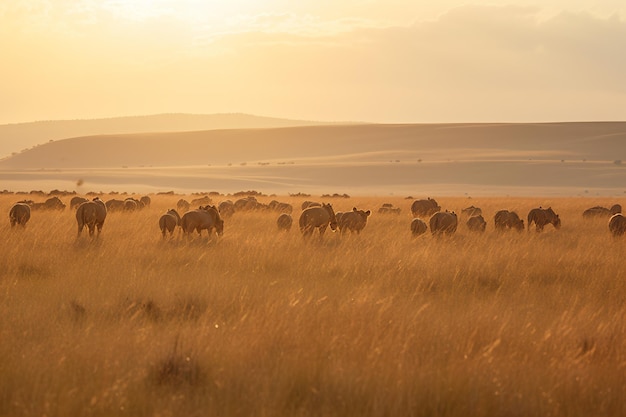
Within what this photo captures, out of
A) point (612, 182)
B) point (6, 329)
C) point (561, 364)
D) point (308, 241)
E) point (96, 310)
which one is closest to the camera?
point (561, 364)

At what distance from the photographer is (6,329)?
739 cm

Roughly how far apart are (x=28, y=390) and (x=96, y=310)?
2.78m

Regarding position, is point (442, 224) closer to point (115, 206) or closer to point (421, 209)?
point (421, 209)

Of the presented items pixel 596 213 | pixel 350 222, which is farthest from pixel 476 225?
pixel 596 213

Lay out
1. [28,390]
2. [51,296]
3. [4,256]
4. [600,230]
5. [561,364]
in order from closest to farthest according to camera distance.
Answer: [28,390], [561,364], [51,296], [4,256], [600,230]

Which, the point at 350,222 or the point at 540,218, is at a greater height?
the point at 350,222

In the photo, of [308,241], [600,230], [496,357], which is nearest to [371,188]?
[600,230]

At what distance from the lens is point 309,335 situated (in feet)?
24.0

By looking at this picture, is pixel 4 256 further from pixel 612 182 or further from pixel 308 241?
pixel 612 182

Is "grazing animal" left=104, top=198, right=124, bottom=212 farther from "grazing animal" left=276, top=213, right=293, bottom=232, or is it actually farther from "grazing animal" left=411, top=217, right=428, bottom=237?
"grazing animal" left=411, top=217, right=428, bottom=237

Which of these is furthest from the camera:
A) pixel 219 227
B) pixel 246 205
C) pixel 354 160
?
pixel 354 160

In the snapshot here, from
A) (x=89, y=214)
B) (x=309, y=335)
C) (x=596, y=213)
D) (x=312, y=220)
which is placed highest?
(x=89, y=214)

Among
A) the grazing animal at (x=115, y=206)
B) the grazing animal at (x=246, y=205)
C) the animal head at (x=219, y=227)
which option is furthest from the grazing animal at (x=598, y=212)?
the grazing animal at (x=115, y=206)

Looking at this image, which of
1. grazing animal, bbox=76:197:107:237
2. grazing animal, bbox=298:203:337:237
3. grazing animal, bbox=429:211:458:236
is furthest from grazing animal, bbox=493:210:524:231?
grazing animal, bbox=76:197:107:237
